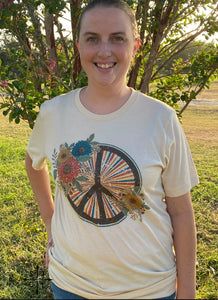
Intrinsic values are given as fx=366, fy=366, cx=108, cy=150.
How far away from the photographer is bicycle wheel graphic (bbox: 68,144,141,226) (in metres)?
1.32

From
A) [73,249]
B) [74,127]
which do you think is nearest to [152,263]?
[73,249]

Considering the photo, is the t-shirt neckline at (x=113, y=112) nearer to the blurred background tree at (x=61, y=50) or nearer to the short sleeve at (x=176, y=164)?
the short sleeve at (x=176, y=164)

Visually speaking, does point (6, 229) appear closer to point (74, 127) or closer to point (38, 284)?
point (38, 284)

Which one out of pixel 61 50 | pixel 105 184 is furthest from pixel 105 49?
pixel 61 50

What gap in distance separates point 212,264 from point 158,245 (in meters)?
2.18

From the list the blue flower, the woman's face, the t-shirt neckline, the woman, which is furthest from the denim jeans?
the woman's face

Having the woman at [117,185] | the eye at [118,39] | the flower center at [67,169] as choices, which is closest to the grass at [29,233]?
the woman at [117,185]

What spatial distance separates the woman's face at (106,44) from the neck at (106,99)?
0.10 feet

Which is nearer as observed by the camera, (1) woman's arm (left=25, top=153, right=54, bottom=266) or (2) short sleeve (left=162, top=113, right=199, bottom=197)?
(2) short sleeve (left=162, top=113, right=199, bottom=197)

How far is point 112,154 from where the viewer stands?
4.36ft

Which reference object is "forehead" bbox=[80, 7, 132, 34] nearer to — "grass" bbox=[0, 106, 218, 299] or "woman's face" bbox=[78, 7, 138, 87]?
"woman's face" bbox=[78, 7, 138, 87]

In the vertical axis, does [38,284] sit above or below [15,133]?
above

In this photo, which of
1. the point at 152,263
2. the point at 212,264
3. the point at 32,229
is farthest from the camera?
the point at 32,229

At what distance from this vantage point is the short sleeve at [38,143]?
156cm
